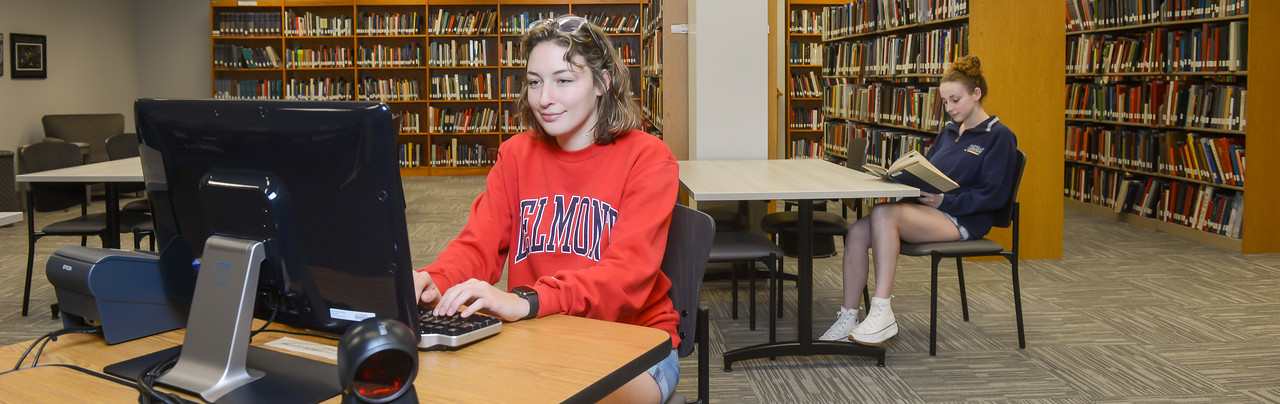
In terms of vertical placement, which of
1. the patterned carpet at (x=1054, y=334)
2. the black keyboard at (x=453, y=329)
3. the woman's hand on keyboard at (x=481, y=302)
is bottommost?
the patterned carpet at (x=1054, y=334)

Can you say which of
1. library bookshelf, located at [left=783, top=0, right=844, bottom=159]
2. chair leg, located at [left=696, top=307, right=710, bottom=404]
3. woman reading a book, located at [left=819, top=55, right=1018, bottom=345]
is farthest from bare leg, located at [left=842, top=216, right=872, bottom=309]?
library bookshelf, located at [left=783, top=0, right=844, bottom=159]

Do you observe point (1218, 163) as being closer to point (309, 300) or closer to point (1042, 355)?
point (1042, 355)

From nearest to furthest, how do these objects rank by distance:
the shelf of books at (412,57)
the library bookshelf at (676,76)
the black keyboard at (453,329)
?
the black keyboard at (453,329) → the library bookshelf at (676,76) → the shelf of books at (412,57)

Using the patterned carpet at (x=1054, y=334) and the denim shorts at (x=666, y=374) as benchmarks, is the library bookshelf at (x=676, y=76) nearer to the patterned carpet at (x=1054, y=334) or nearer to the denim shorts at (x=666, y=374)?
the patterned carpet at (x=1054, y=334)

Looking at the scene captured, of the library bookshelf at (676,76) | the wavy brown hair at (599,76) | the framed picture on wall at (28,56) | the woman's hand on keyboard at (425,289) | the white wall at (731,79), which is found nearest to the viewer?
the woman's hand on keyboard at (425,289)

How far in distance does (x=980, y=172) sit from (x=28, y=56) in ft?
23.7

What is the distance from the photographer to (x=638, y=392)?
1396mm

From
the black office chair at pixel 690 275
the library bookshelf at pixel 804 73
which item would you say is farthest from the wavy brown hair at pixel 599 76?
the library bookshelf at pixel 804 73

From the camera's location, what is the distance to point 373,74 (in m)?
9.88

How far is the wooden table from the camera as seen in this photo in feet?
9.14

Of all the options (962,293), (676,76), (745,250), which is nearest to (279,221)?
(745,250)

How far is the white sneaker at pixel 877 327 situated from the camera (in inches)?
125

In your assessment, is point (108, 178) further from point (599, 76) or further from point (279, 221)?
point (279, 221)

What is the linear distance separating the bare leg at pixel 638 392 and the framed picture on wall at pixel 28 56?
759cm
